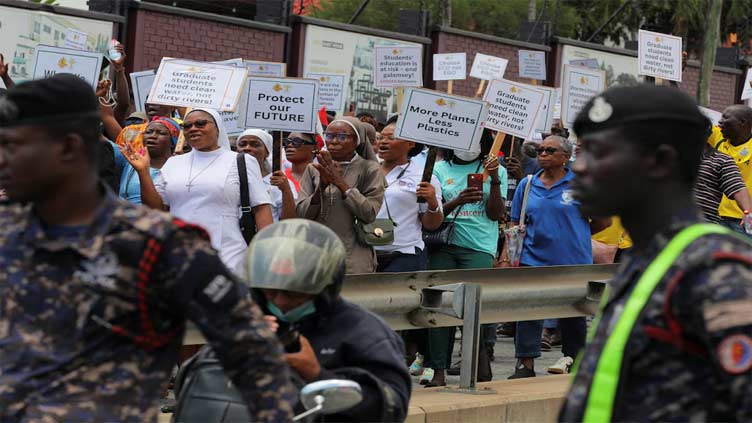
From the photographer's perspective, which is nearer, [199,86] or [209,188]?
[209,188]

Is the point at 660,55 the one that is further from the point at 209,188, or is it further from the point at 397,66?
the point at 209,188

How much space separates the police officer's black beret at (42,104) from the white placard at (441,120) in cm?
675

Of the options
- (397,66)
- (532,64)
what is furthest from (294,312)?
(532,64)

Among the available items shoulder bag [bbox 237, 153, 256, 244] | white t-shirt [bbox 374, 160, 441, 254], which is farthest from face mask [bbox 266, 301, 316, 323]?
white t-shirt [bbox 374, 160, 441, 254]

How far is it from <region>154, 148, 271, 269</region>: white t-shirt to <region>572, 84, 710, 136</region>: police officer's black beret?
15.1 feet

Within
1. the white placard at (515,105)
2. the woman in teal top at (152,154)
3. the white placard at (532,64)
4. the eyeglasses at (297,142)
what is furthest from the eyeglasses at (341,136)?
the white placard at (532,64)

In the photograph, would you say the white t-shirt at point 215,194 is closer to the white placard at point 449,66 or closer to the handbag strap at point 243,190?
the handbag strap at point 243,190

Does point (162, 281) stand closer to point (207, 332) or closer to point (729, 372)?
point (207, 332)

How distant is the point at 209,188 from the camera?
7.50 meters

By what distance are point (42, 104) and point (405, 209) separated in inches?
248

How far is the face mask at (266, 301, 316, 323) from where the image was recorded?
4.21m

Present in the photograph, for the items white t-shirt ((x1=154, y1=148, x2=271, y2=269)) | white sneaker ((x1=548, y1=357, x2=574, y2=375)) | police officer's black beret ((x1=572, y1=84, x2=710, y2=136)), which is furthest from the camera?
white sneaker ((x1=548, y1=357, x2=574, y2=375))

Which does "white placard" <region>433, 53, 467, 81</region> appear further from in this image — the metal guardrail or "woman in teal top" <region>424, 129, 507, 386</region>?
the metal guardrail

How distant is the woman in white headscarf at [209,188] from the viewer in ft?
24.6
